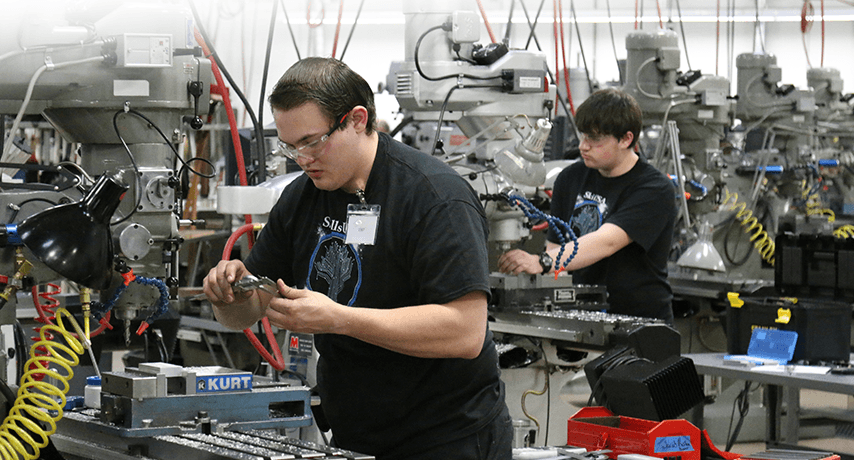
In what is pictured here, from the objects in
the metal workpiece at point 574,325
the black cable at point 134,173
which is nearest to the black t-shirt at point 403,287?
the black cable at point 134,173

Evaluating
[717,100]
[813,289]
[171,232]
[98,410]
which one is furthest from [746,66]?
[98,410]

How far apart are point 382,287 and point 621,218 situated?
1.70 m

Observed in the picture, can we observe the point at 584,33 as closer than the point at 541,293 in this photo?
No

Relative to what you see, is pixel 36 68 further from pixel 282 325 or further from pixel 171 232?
pixel 282 325

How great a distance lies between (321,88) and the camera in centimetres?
183

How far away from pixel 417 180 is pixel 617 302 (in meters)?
1.83

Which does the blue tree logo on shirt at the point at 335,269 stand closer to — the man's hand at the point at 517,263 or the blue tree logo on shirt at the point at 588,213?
the man's hand at the point at 517,263

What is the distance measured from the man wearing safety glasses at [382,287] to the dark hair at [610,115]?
163 centimetres

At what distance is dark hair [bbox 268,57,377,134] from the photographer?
1.83m

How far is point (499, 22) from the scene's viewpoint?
26.8ft

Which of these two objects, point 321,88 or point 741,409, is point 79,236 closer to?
point 321,88

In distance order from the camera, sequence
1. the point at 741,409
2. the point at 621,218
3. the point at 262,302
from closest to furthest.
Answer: the point at 262,302 < the point at 621,218 < the point at 741,409

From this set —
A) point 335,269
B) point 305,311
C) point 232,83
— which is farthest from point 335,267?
point 232,83

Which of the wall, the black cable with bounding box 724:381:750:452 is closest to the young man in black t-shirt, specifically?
the black cable with bounding box 724:381:750:452
